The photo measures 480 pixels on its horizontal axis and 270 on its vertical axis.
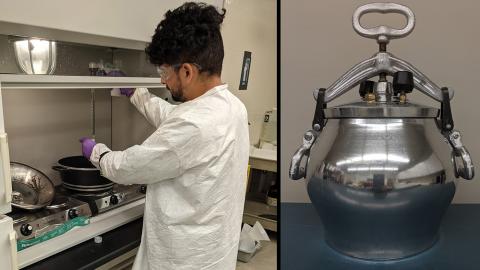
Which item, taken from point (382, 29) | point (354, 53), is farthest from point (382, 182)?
point (354, 53)

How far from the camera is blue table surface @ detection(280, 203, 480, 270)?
749 millimetres

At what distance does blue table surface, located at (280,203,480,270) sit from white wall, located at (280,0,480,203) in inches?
6.8

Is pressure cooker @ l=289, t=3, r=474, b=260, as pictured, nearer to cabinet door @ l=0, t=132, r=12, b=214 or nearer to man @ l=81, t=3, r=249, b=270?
man @ l=81, t=3, r=249, b=270

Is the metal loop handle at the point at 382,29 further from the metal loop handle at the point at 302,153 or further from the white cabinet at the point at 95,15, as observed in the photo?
the white cabinet at the point at 95,15

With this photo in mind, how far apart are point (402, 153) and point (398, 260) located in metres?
0.21

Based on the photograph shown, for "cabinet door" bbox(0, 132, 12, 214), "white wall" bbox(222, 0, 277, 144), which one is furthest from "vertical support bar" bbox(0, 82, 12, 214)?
"white wall" bbox(222, 0, 277, 144)

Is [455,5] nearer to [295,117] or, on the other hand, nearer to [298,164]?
[295,117]

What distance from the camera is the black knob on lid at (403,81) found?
28.4 inches

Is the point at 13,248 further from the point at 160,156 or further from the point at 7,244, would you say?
the point at 160,156

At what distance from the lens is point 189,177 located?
109 cm

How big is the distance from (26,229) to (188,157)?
0.49m

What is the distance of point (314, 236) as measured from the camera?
87 cm

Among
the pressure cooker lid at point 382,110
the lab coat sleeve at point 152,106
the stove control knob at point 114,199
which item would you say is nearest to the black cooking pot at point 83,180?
the stove control knob at point 114,199

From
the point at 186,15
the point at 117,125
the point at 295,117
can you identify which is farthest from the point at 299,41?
the point at 117,125
